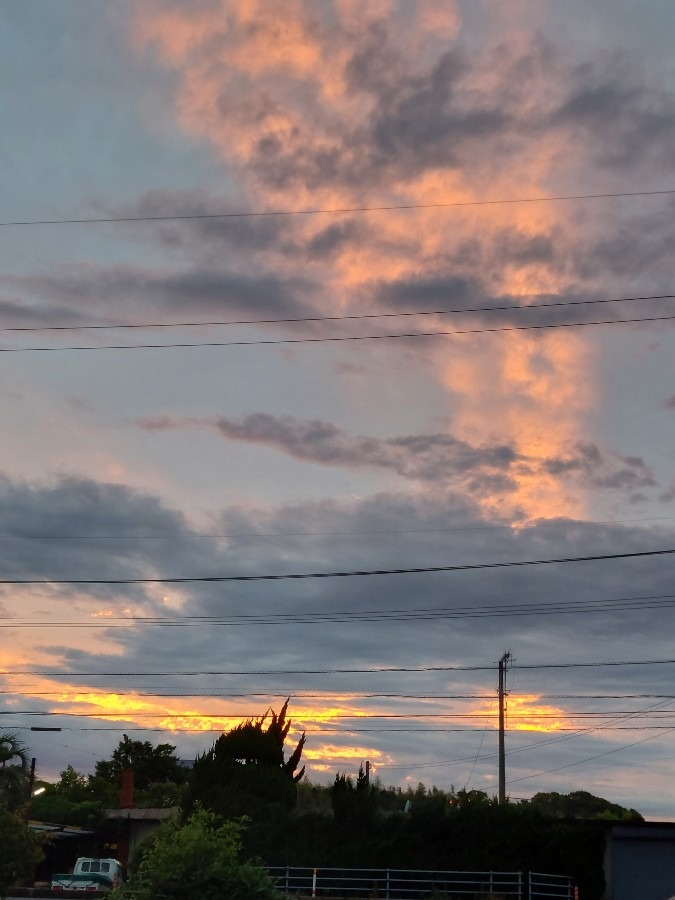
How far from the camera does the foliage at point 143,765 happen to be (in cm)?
11569

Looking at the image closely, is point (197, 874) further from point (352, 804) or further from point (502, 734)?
point (502, 734)

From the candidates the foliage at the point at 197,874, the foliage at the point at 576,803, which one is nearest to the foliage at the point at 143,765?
the foliage at the point at 576,803

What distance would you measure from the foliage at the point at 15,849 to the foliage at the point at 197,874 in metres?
23.0

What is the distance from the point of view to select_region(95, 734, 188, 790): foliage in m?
116

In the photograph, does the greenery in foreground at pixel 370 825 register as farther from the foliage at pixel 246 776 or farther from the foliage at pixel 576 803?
the foliage at pixel 576 803

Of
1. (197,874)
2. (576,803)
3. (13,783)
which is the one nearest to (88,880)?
(13,783)

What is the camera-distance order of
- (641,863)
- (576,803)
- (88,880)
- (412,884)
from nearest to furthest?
(641,863) < (412,884) < (88,880) < (576,803)

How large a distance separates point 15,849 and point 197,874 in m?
24.7

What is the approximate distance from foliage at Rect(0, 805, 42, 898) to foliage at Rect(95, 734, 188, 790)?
247 feet

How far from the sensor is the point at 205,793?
4884 cm

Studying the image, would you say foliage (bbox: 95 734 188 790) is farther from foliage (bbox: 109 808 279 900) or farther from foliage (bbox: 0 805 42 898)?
foliage (bbox: 109 808 279 900)

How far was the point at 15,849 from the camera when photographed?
41.3 m

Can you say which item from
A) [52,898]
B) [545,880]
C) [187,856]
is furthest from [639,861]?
[187,856]

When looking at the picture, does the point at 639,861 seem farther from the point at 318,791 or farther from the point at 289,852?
the point at 318,791
